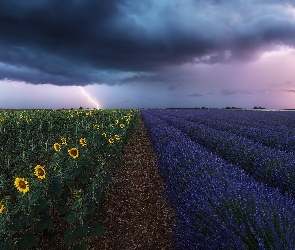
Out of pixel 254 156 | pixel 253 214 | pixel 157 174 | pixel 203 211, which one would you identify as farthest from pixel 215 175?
pixel 157 174

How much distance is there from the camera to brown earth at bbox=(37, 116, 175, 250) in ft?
13.3

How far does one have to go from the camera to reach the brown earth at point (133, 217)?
405cm

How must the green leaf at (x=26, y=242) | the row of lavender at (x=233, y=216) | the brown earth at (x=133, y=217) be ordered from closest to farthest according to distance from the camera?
the row of lavender at (x=233, y=216), the green leaf at (x=26, y=242), the brown earth at (x=133, y=217)

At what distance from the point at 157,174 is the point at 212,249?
459 cm

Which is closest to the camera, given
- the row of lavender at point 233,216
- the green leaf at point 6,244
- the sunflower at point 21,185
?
the row of lavender at point 233,216

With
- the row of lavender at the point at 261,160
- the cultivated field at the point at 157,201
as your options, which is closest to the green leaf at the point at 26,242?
the cultivated field at the point at 157,201

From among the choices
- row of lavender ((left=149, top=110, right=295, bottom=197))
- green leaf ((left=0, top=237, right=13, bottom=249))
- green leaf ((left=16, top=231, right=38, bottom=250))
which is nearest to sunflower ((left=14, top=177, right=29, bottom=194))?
green leaf ((left=16, top=231, right=38, bottom=250))

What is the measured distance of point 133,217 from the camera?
4824 millimetres

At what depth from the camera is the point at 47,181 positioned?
3.70 m

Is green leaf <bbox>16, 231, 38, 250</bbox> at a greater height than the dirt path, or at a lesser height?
greater

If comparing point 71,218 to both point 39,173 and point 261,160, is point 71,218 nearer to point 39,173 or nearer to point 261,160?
point 39,173

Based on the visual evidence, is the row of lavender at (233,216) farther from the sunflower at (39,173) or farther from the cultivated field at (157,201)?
the sunflower at (39,173)

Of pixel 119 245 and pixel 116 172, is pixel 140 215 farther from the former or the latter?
pixel 116 172

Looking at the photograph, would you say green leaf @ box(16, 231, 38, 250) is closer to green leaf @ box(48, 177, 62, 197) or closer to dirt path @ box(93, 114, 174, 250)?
green leaf @ box(48, 177, 62, 197)
